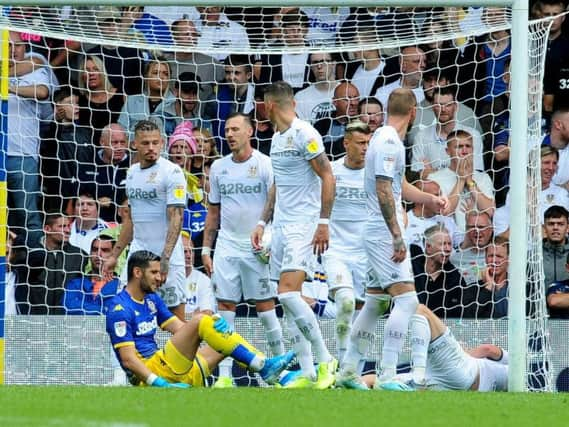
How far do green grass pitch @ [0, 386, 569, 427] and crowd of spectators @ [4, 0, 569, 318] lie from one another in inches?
120

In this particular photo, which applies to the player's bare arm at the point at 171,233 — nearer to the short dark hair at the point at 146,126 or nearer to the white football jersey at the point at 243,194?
the white football jersey at the point at 243,194

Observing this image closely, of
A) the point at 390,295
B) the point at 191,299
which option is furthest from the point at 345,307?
the point at 191,299

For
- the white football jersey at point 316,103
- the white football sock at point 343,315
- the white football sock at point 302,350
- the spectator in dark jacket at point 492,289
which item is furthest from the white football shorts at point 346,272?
the white football jersey at point 316,103

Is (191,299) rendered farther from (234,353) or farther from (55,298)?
(234,353)

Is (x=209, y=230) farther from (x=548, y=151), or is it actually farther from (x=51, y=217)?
→ (x=548, y=151)

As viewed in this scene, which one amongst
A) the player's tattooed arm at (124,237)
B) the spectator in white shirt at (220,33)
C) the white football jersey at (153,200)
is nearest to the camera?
the white football jersey at (153,200)

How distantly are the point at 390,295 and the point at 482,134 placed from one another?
A: 3032 mm

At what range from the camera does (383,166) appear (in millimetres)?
8828

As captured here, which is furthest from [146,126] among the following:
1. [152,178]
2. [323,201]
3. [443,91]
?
[443,91]

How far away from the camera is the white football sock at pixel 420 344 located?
29.3 feet

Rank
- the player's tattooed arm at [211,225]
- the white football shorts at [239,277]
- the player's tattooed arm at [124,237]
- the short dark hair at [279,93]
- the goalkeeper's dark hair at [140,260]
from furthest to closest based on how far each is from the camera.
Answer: the player's tattooed arm at [124,237] → the player's tattooed arm at [211,225] → the white football shorts at [239,277] → the short dark hair at [279,93] → the goalkeeper's dark hair at [140,260]

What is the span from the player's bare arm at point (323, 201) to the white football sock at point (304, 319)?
14.0 inches

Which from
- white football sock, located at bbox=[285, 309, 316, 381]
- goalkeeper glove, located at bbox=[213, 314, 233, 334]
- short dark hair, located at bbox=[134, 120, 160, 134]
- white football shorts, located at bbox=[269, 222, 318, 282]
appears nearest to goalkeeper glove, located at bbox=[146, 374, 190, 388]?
goalkeeper glove, located at bbox=[213, 314, 233, 334]

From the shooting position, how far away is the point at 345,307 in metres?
9.75
